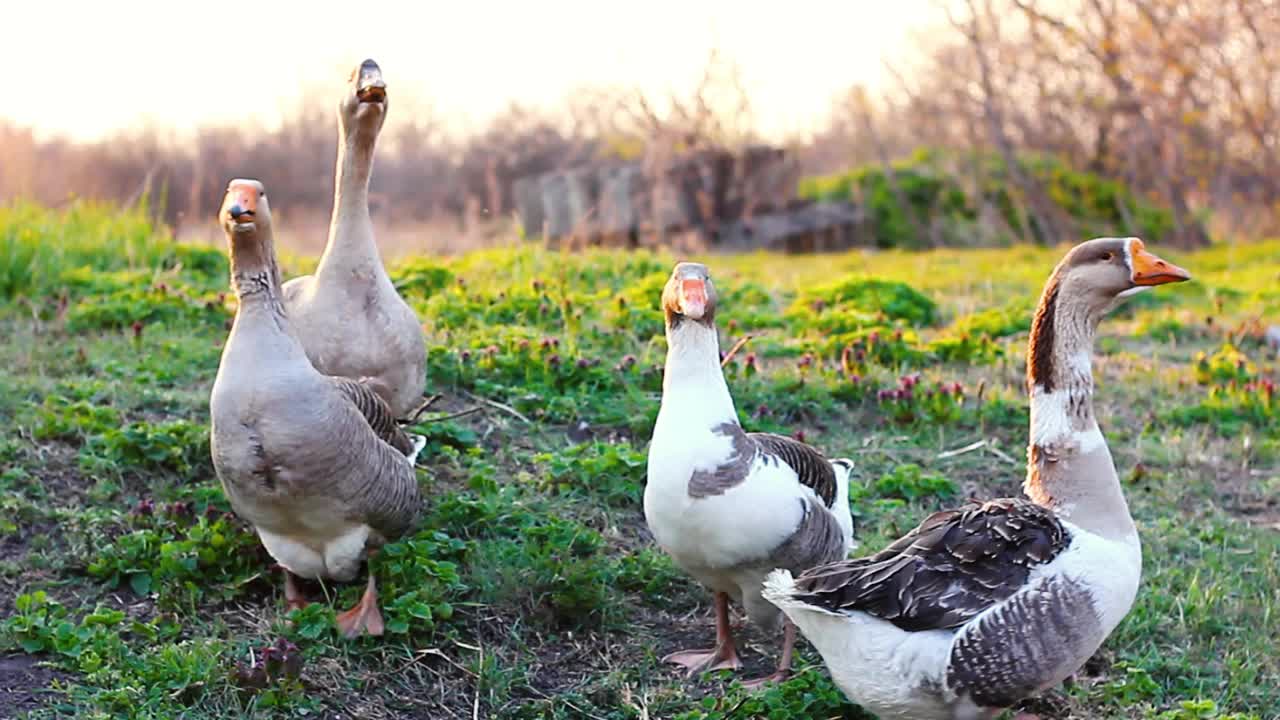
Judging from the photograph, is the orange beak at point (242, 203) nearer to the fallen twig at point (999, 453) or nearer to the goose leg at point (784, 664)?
the goose leg at point (784, 664)

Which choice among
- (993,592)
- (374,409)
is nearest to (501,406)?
(374,409)

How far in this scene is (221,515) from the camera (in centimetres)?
507

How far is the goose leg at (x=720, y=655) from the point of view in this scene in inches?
175

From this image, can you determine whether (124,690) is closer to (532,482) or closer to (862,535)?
(532,482)

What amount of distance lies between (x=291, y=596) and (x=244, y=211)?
4.47ft

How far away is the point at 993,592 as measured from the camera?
3.74 m

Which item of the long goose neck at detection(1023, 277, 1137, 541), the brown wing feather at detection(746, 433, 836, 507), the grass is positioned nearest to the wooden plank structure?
the grass

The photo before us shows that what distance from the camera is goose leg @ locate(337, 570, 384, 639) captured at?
172 inches

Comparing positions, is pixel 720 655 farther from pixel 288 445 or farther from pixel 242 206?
pixel 242 206

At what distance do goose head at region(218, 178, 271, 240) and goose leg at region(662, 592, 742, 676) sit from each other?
1.98m

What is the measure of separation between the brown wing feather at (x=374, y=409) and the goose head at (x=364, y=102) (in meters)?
1.17

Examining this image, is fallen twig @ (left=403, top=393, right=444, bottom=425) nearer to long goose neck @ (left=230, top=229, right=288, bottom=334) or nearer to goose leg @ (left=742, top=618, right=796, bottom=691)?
long goose neck @ (left=230, top=229, right=288, bottom=334)

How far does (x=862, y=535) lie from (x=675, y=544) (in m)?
1.59

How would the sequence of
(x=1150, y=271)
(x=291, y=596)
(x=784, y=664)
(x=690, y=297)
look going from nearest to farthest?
(x=1150, y=271) → (x=690, y=297) → (x=784, y=664) → (x=291, y=596)
